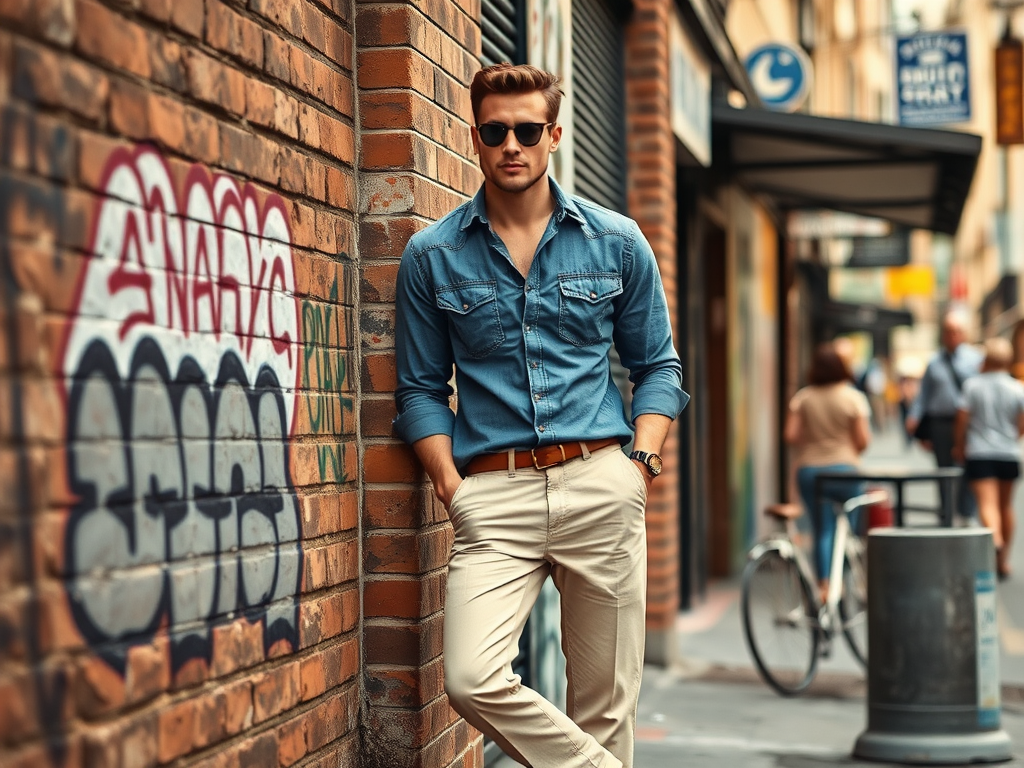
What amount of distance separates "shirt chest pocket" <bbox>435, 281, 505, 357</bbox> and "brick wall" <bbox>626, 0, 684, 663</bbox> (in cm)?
425

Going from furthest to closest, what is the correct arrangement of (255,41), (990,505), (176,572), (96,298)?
(990,505) < (255,41) < (176,572) < (96,298)

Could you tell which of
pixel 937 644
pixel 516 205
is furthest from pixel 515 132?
pixel 937 644

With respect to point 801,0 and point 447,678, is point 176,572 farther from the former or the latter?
point 801,0

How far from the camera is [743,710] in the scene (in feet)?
22.2

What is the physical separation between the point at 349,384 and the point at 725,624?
6.18 m

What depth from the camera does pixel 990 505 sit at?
11281mm

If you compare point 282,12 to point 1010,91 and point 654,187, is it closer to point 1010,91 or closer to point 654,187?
point 654,187

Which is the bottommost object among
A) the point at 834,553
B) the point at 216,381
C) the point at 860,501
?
the point at 834,553

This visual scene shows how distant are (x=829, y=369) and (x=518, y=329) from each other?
5.57m

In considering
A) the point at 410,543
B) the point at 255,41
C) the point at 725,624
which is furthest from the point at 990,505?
the point at 255,41

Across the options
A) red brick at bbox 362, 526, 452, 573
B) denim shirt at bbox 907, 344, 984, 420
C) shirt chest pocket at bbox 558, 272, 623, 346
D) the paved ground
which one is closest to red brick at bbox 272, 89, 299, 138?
shirt chest pocket at bbox 558, 272, 623, 346

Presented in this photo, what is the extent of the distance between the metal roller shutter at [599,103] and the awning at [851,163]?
202 cm

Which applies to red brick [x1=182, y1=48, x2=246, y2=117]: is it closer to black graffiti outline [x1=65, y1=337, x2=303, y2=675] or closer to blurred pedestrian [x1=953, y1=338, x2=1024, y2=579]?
black graffiti outline [x1=65, y1=337, x2=303, y2=675]

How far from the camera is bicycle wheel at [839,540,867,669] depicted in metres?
7.68
